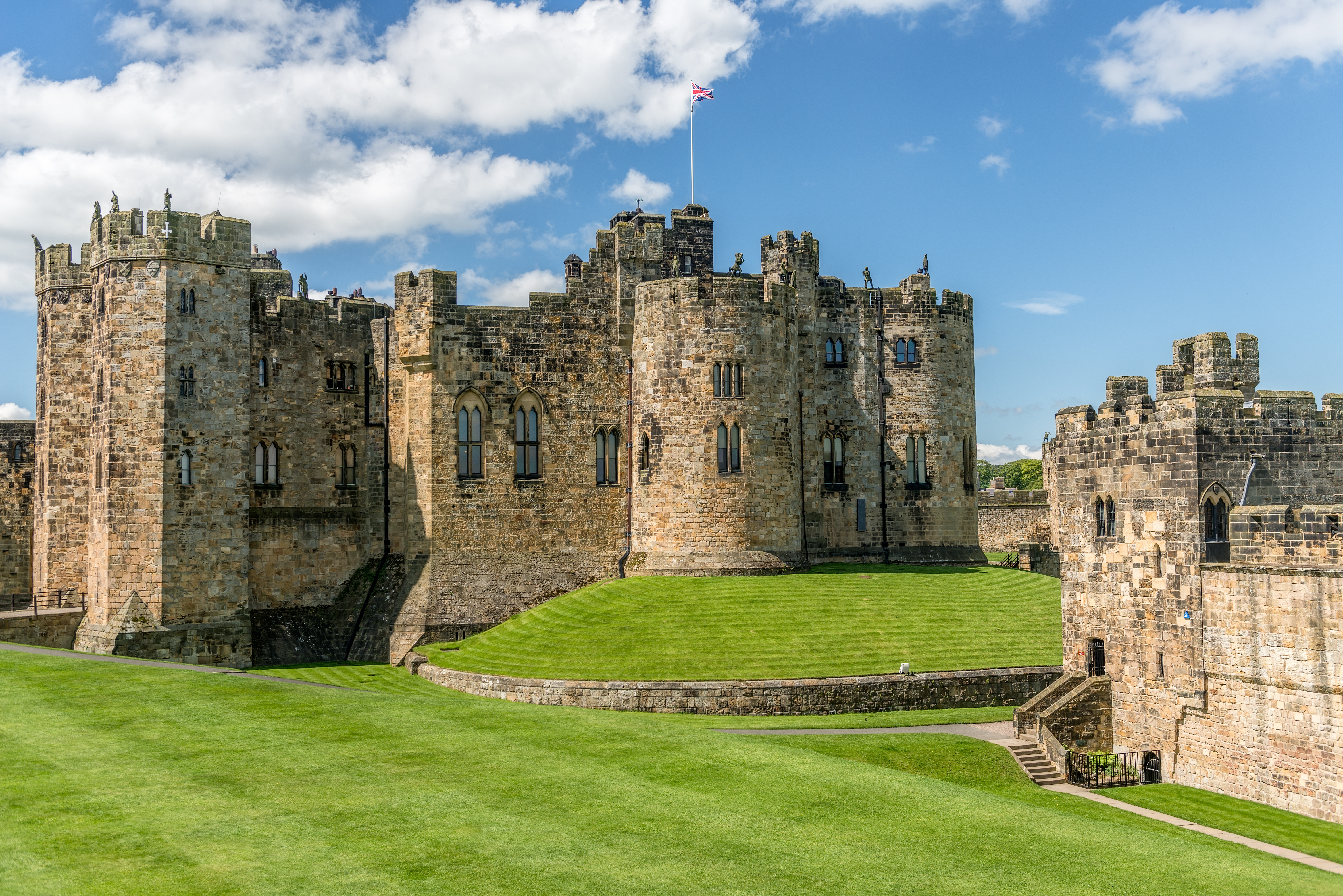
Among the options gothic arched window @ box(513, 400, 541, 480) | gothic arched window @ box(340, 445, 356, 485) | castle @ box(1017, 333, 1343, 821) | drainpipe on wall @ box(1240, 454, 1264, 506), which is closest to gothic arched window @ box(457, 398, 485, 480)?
gothic arched window @ box(513, 400, 541, 480)

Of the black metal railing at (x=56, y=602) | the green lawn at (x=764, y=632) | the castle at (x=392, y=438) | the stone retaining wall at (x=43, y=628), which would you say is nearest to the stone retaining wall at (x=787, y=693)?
the green lawn at (x=764, y=632)

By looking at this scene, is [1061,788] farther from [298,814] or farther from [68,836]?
[68,836]

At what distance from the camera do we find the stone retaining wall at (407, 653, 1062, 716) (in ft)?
99.5

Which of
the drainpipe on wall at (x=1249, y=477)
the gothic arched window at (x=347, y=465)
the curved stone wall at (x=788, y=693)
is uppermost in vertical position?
the gothic arched window at (x=347, y=465)

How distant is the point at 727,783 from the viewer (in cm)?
2011

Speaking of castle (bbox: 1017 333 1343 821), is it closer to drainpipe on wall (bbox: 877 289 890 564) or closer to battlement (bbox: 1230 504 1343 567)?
battlement (bbox: 1230 504 1343 567)

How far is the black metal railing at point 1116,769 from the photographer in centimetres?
2684

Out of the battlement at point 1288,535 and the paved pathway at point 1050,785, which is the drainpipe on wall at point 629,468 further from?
the battlement at point 1288,535

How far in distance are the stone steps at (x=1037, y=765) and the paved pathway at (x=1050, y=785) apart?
152 mm

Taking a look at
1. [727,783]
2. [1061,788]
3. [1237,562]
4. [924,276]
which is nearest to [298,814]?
[727,783]

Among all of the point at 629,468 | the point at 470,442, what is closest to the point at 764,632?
the point at 629,468

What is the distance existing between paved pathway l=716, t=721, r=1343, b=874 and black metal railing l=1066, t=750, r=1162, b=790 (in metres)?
0.56

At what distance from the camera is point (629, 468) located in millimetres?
42281

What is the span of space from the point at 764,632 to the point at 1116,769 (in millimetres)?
10602
